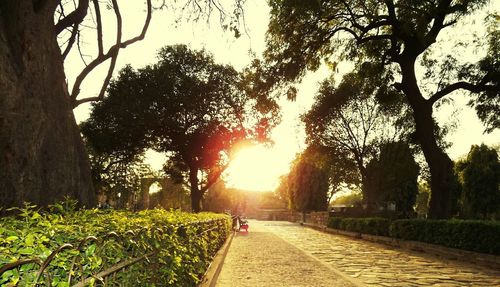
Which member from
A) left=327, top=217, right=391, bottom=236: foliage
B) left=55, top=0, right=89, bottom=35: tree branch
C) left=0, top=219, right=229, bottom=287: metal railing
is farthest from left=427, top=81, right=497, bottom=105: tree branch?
left=0, top=219, right=229, bottom=287: metal railing

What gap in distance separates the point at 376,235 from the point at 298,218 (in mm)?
44605

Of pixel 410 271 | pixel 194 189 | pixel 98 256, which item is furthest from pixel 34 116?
pixel 194 189

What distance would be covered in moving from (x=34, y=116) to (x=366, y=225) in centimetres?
2410

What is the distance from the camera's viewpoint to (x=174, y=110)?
32.8m

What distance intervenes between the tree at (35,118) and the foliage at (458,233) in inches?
470

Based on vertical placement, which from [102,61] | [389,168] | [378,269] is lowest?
[378,269]

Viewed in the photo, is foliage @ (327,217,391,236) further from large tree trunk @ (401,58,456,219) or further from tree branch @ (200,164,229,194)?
tree branch @ (200,164,229,194)

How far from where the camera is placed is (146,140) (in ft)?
116

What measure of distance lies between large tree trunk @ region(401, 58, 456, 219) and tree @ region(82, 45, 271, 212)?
15.7m

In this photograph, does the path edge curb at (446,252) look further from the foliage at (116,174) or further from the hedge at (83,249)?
the foliage at (116,174)

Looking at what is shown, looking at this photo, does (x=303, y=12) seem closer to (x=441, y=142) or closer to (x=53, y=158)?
(x=53, y=158)

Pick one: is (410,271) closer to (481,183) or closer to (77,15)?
(77,15)

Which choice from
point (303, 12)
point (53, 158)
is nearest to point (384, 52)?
point (303, 12)

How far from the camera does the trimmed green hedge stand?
13.7 metres
